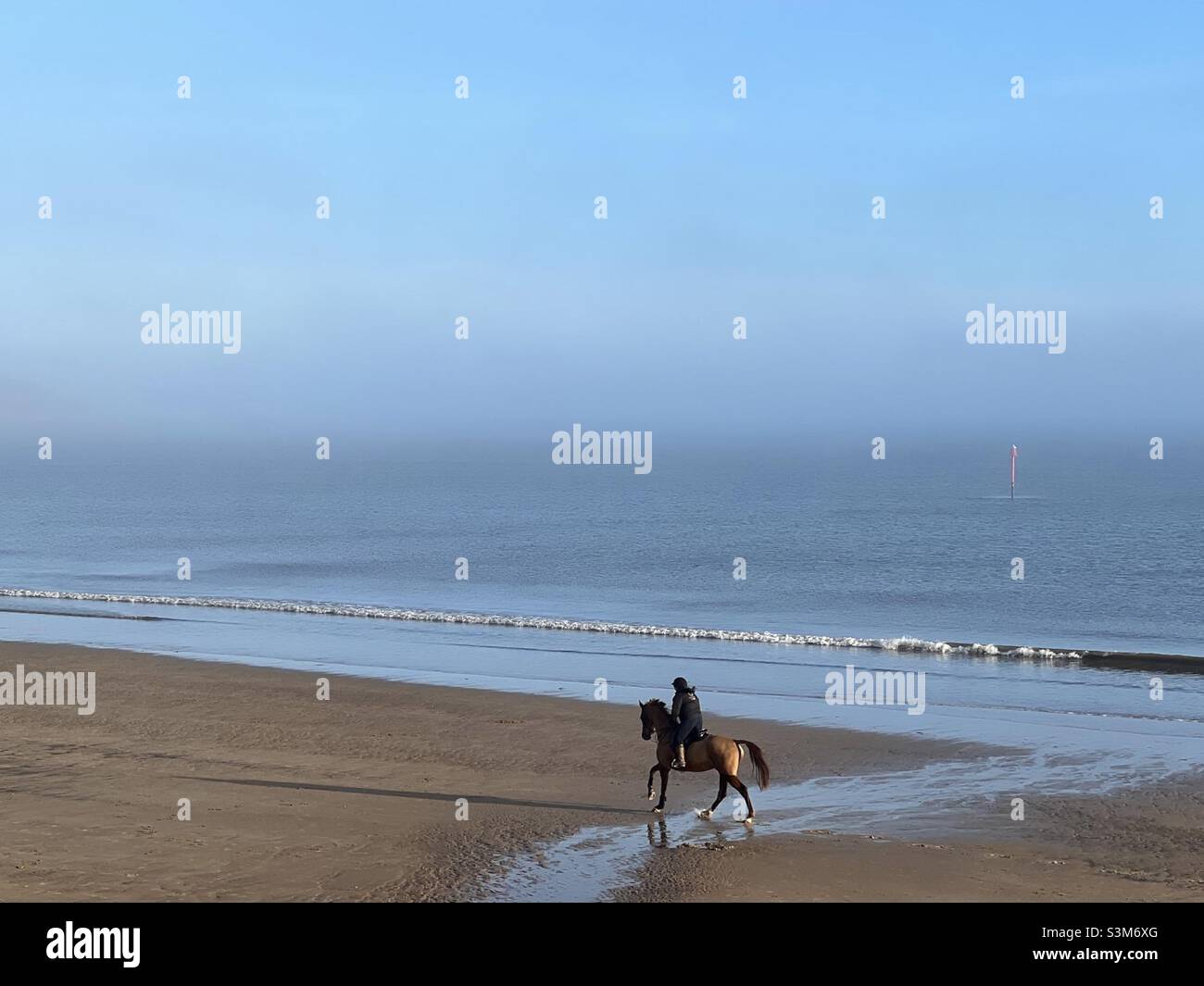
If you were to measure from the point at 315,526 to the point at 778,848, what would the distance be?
246 feet

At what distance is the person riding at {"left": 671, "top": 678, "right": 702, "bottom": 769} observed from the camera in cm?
1681

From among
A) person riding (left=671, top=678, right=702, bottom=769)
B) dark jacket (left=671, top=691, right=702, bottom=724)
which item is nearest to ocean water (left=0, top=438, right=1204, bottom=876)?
person riding (left=671, top=678, right=702, bottom=769)

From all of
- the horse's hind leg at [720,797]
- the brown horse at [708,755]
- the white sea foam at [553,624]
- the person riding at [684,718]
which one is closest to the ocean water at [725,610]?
the white sea foam at [553,624]

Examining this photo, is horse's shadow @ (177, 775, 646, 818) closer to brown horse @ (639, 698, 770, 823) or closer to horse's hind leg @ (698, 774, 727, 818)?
horse's hind leg @ (698, 774, 727, 818)

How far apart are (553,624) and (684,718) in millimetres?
25576

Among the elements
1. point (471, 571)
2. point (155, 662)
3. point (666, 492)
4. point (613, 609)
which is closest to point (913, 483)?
point (666, 492)

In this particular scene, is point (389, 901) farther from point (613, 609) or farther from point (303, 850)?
point (613, 609)

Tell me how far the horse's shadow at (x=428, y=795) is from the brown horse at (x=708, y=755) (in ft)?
3.48

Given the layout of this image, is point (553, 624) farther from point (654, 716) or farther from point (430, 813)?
point (654, 716)

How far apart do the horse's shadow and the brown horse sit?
106 centimetres

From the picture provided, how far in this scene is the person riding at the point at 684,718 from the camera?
55.2 feet

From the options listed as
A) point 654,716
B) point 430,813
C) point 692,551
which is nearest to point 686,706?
point 654,716

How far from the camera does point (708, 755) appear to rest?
55.1 ft

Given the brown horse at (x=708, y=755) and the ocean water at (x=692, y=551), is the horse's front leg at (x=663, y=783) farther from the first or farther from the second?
the ocean water at (x=692, y=551)
